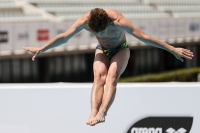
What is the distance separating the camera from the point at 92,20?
5348 mm

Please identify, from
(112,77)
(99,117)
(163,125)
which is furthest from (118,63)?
(163,125)

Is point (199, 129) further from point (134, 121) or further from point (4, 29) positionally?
point (4, 29)

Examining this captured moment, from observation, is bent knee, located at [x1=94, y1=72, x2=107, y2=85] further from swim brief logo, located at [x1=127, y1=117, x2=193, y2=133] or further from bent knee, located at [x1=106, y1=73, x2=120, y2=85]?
swim brief logo, located at [x1=127, y1=117, x2=193, y2=133]

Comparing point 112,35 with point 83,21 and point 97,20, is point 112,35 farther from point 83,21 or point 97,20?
point 97,20

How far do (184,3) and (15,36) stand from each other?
949 centimetres

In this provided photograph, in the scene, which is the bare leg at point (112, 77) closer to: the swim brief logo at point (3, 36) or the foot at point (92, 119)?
the foot at point (92, 119)

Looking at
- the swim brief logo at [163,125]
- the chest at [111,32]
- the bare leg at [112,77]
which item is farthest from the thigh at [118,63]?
the swim brief logo at [163,125]

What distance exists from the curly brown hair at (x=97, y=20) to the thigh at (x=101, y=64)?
65cm

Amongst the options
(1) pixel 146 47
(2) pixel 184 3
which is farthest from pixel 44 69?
(2) pixel 184 3

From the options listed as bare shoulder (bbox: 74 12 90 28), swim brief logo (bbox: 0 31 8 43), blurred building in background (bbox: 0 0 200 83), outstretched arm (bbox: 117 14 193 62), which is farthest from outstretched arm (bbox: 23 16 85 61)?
blurred building in background (bbox: 0 0 200 83)

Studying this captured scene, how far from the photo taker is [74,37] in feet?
54.4

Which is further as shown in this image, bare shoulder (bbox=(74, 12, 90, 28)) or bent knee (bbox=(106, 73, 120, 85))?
bent knee (bbox=(106, 73, 120, 85))

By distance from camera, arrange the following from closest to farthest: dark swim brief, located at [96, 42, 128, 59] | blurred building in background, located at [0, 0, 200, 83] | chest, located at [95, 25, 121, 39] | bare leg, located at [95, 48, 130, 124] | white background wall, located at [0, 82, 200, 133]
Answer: bare leg, located at [95, 48, 130, 124]
chest, located at [95, 25, 121, 39]
dark swim brief, located at [96, 42, 128, 59]
white background wall, located at [0, 82, 200, 133]
blurred building in background, located at [0, 0, 200, 83]

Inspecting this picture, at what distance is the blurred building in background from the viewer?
615 inches
